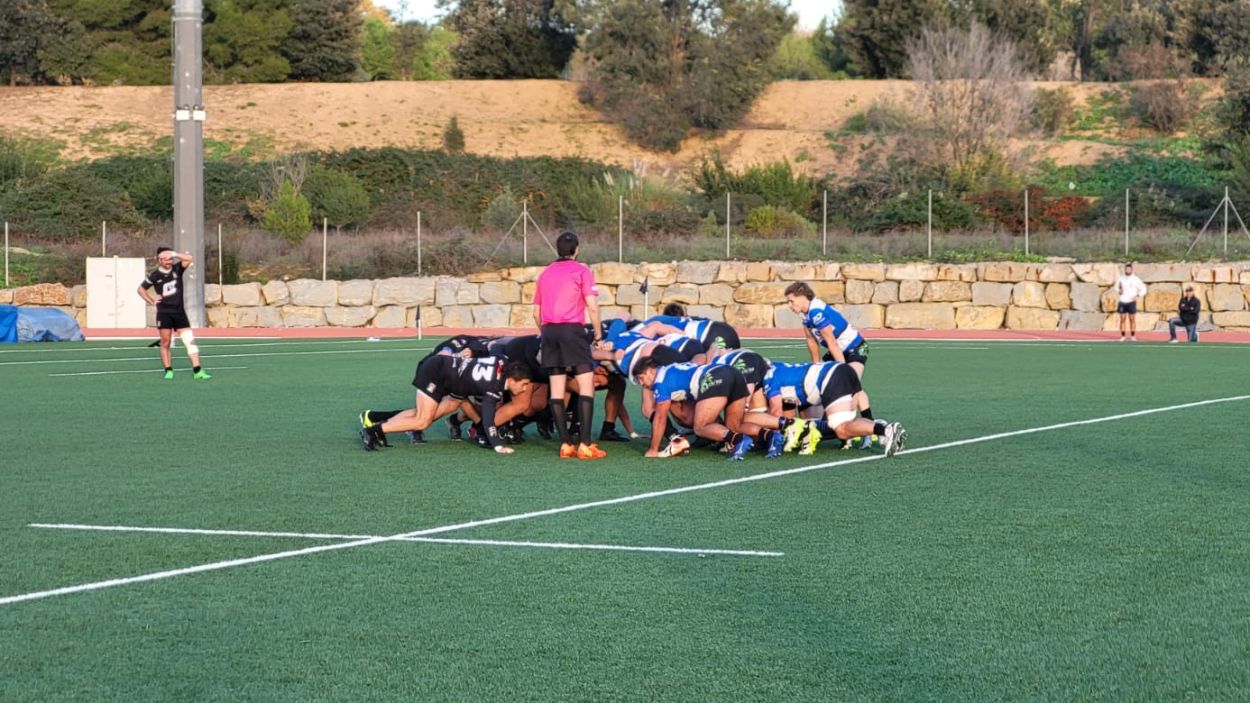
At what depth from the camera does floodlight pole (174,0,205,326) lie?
30.9 m

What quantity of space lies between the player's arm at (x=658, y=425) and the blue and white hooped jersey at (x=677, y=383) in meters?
0.07

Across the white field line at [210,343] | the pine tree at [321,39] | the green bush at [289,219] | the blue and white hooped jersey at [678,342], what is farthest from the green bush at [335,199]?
the blue and white hooped jersey at [678,342]

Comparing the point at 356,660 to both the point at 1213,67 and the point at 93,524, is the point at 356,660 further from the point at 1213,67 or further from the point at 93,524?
the point at 1213,67

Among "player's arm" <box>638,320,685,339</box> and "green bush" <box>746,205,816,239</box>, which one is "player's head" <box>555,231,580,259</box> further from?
"green bush" <box>746,205,816,239</box>

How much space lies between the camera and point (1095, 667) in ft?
19.3

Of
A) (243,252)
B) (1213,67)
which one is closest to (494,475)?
(243,252)

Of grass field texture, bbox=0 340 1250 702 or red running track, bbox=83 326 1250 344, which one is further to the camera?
red running track, bbox=83 326 1250 344

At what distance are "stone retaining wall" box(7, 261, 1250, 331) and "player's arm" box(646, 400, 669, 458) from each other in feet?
79.0

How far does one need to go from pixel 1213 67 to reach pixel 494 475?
72069mm

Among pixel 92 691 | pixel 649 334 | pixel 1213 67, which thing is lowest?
pixel 92 691

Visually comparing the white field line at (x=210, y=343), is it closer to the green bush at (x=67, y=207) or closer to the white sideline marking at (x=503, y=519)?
the green bush at (x=67, y=207)

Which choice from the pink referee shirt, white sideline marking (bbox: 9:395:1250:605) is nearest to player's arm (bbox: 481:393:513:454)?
the pink referee shirt

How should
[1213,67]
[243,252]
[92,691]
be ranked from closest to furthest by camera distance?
[92,691] < [243,252] < [1213,67]

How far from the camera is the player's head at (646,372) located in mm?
11883
